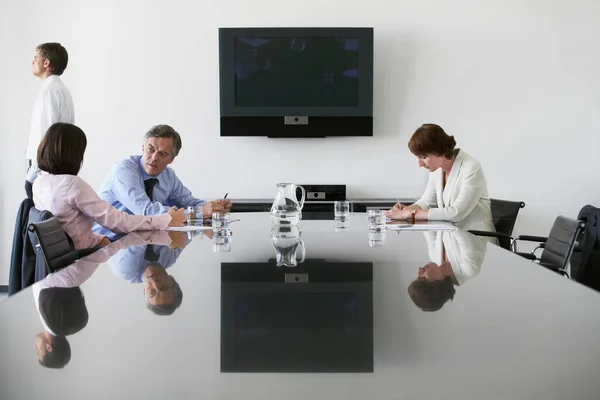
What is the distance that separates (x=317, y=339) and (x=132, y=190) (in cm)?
257

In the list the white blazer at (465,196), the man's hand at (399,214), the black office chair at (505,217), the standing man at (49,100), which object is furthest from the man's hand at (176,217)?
the black office chair at (505,217)

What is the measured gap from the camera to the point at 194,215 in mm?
3371

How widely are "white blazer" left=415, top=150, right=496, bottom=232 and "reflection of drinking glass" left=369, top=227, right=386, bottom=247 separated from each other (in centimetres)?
95

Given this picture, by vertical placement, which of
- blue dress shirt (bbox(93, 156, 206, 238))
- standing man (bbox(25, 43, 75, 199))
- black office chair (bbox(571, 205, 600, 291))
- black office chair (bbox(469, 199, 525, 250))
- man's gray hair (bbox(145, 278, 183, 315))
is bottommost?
black office chair (bbox(571, 205, 600, 291))

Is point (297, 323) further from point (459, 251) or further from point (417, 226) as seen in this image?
point (417, 226)

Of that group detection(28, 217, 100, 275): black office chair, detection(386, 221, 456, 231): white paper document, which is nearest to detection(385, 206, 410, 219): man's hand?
detection(386, 221, 456, 231): white paper document

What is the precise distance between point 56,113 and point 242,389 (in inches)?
155

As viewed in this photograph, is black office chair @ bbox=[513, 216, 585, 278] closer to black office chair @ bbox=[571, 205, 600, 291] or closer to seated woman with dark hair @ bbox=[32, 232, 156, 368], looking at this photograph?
black office chair @ bbox=[571, 205, 600, 291]

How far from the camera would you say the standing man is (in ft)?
14.5

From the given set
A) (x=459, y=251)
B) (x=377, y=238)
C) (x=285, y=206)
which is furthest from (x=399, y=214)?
(x=459, y=251)

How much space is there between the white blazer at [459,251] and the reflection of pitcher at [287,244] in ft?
1.29

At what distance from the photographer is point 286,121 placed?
5.31m

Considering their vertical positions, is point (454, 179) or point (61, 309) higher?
point (454, 179)

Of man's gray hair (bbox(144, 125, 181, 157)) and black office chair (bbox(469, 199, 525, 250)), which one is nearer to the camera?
man's gray hair (bbox(144, 125, 181, 157))
